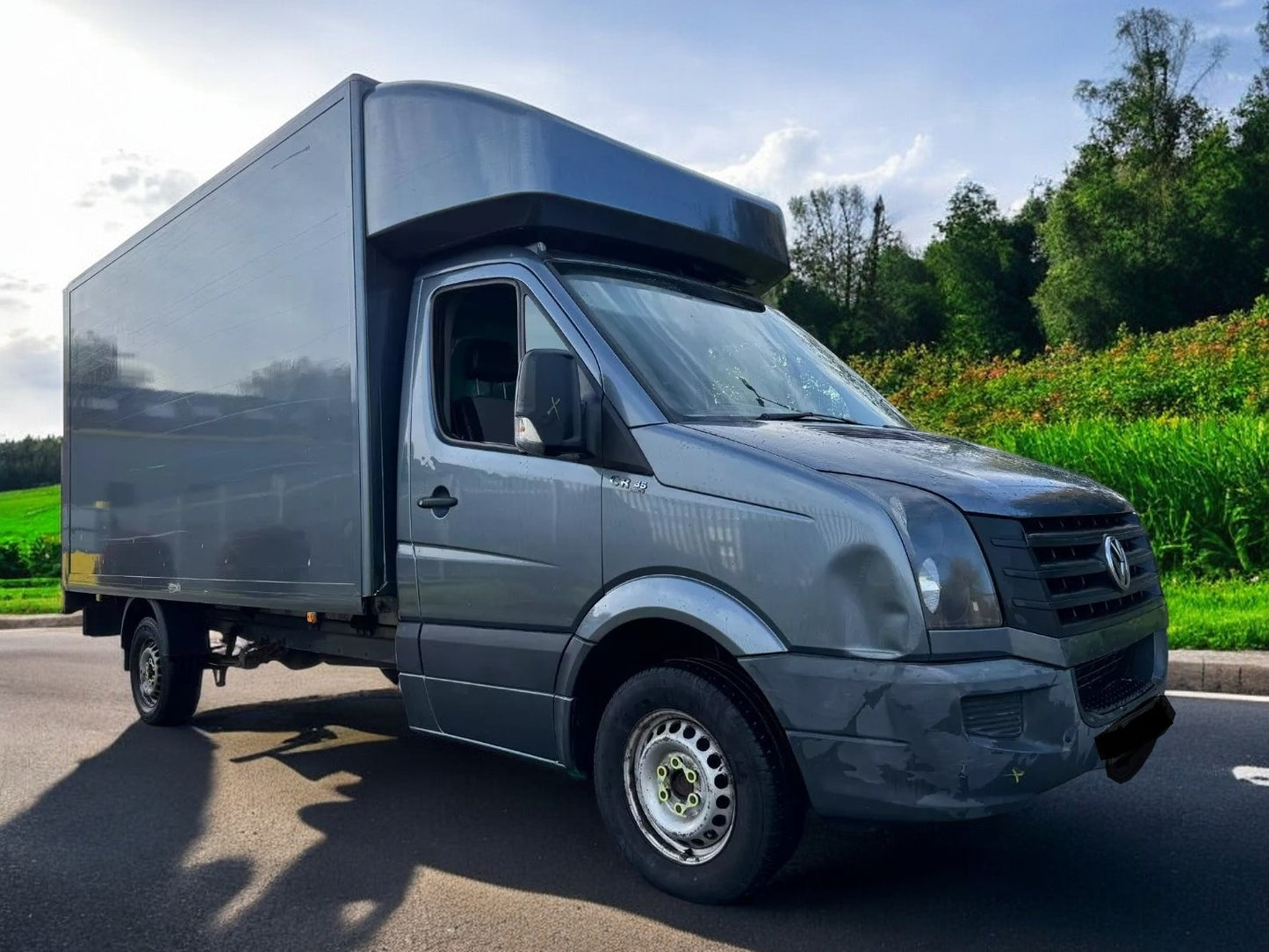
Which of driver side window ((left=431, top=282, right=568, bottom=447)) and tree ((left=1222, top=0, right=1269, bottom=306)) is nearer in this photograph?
driver side window ((left=431, top=282, right=568, bottom=447))

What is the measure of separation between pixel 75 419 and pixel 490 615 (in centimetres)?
532

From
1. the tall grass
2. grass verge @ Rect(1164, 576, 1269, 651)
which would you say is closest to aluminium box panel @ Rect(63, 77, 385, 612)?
grass verge @ Rect(1164, 576, 1269, 651)

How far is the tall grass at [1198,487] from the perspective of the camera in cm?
1048

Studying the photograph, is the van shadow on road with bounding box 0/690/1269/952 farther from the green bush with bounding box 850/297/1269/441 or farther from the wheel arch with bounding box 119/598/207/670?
the green bush with bounding box 850/297/1269/441

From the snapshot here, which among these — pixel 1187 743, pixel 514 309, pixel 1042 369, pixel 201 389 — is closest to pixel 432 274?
pixel 514 309

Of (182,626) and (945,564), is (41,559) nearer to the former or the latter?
(182,626)

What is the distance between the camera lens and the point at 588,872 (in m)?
4.25

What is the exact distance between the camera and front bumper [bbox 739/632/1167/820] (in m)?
3.29

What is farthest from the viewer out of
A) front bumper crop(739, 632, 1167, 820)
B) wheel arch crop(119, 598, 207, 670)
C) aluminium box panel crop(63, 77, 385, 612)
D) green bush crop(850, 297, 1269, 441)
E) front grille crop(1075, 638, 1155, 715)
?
green bush crop(850, 297, 1269, 441)

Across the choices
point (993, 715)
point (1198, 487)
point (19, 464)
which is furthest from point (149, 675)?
point (19, 464)

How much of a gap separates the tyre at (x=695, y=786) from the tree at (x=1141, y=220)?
145 feet

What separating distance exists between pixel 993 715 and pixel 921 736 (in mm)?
236

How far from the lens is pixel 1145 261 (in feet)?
150

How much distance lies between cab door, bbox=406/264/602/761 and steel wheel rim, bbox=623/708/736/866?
18.0 inches
